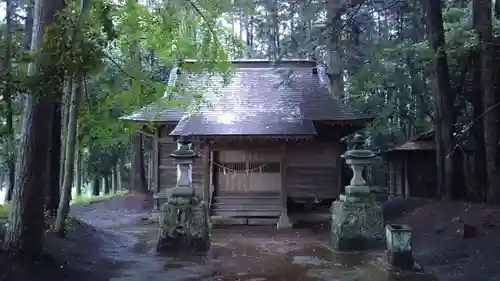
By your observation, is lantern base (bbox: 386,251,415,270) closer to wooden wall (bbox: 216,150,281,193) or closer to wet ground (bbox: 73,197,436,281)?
wet ground (bbox: 73,197,436,281)

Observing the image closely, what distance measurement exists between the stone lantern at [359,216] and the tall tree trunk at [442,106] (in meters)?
3.80

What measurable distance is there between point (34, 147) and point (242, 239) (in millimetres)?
7411

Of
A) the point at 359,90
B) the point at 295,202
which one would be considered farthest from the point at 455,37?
the point at 359,90

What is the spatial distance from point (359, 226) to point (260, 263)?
2848 mm

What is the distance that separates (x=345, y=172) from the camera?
19281mm

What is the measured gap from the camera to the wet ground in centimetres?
870

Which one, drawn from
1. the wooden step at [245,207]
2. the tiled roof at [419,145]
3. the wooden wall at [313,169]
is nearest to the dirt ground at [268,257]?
the wooden step at [245,207]

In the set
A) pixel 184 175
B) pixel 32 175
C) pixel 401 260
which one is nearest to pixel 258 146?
pixel 184 175

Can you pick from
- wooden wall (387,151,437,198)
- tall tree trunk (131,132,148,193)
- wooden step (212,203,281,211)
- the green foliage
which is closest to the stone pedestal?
wooden step (212,203,281,211)

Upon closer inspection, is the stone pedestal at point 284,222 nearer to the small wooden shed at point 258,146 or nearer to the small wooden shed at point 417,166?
the small wooden shed at point 258,146

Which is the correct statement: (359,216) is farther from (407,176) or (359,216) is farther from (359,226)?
(407,176)

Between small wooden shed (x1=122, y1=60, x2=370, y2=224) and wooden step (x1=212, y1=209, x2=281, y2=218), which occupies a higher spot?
small wooden shed (x1=122, y1=60, x2=370, y2=224)

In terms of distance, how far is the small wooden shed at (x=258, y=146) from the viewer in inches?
647

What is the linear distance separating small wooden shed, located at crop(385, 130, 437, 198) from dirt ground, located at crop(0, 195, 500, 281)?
664 centimetres
